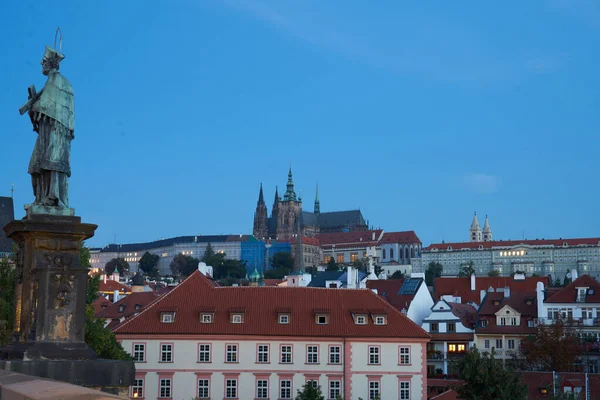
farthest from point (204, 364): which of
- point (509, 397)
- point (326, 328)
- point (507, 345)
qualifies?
point (507, 345)

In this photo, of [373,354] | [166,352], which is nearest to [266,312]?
[166,352]

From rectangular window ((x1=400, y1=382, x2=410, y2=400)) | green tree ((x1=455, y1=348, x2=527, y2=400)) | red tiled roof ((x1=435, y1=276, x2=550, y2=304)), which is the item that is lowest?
rectangular window ((x1=400, y1=382, x2=410, y2=400))

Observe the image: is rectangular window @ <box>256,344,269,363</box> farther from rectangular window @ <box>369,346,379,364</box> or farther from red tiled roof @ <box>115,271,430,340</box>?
rectangular window @ <box>369,346,379,364</box>

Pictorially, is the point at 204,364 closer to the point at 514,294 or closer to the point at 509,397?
the point at 509,397

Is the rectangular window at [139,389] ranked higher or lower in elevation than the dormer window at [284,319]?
lower

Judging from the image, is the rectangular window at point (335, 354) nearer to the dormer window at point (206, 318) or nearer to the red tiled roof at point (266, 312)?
the red tiled roof at point (266, 312)

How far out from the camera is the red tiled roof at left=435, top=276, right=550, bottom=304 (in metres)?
92.4

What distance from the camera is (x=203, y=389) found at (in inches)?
1799

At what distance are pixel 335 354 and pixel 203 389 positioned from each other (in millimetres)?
7485

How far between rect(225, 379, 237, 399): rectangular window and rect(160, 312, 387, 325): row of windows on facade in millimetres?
3407

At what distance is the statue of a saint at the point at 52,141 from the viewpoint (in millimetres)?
14062

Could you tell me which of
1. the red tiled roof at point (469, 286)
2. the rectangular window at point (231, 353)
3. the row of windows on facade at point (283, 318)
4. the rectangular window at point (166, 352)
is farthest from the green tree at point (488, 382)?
the red tiled roof at point (469, 286)

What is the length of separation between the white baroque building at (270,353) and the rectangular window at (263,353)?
0.06m

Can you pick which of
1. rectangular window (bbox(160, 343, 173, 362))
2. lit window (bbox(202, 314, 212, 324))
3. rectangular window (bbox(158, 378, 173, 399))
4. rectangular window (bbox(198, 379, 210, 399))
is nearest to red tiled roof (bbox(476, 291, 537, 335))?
lit window (bbox(202, 314, 212, 324))
